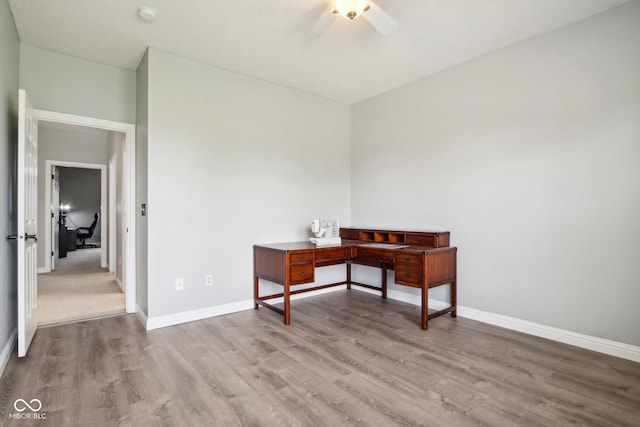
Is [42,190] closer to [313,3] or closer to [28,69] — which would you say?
[28,69]

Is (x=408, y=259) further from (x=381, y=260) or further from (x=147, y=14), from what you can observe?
(x=147, y=14)

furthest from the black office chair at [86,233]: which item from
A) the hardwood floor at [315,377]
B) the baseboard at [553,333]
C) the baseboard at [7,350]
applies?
the baseboard at [553,333]

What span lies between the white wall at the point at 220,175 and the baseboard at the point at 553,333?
1.99m

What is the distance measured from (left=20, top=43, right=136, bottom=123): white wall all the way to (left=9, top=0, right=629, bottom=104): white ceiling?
98 mm

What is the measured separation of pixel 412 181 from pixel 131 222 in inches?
121

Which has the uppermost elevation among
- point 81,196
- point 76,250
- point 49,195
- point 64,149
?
point 64,149

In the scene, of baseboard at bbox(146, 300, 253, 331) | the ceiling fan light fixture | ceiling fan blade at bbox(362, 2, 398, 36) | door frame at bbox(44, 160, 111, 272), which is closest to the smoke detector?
the ceiling fan light fixture

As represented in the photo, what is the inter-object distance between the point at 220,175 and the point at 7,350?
209 centimetres

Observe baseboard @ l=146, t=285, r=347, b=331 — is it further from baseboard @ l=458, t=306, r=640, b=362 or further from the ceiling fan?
the ceiling fan

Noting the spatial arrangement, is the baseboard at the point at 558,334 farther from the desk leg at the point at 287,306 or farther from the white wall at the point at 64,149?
the white wall at the point at 64,149

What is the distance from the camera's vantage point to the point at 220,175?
11.3ft

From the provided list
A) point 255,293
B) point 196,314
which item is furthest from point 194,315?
point 255,293

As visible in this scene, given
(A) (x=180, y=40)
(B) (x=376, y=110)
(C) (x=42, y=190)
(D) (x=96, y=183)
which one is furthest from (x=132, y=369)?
(D) (x=96, y=183)

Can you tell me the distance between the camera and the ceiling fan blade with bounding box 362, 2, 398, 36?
2.12 meters
